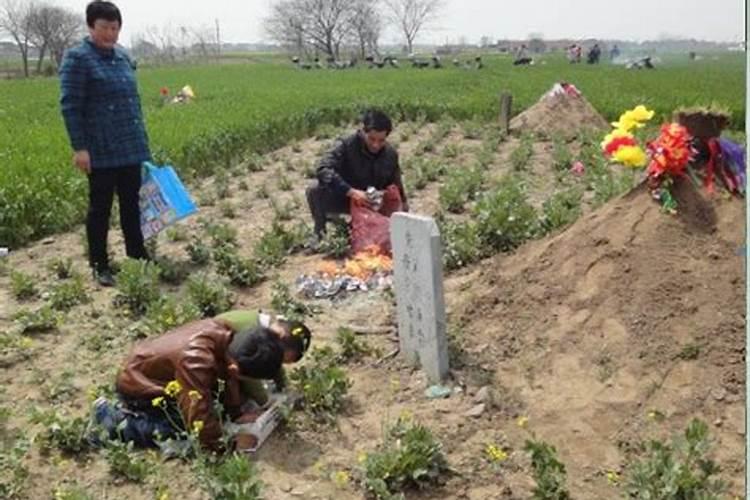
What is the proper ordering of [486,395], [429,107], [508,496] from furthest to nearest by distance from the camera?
[429,107] → [486,395] → [508,496]

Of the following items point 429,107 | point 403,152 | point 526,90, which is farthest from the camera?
point 526,90

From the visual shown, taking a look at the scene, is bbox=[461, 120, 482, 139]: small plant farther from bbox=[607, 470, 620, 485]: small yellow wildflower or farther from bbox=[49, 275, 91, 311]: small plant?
bbox=[607, 470, 620, 485]: small yellow wildflower

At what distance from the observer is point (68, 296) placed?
19.1 ft

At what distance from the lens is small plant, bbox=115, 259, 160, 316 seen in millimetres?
5672

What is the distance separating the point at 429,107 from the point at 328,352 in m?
14.3

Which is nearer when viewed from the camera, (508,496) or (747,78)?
(747,78)

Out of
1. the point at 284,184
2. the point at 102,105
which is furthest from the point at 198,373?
the point at 284,184

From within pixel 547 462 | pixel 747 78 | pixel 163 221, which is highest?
pixel 747 78

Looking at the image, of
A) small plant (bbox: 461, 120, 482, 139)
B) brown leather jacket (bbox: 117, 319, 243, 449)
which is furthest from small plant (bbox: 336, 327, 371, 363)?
small plant (bbox: 461, 120, 482, 139)

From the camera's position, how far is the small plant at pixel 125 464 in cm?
353

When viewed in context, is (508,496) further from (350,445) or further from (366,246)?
(366,246)

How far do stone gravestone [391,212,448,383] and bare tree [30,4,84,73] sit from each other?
77.6m

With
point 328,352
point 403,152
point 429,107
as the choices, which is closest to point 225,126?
point 403,152

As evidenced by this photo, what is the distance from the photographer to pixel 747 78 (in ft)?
3.46
